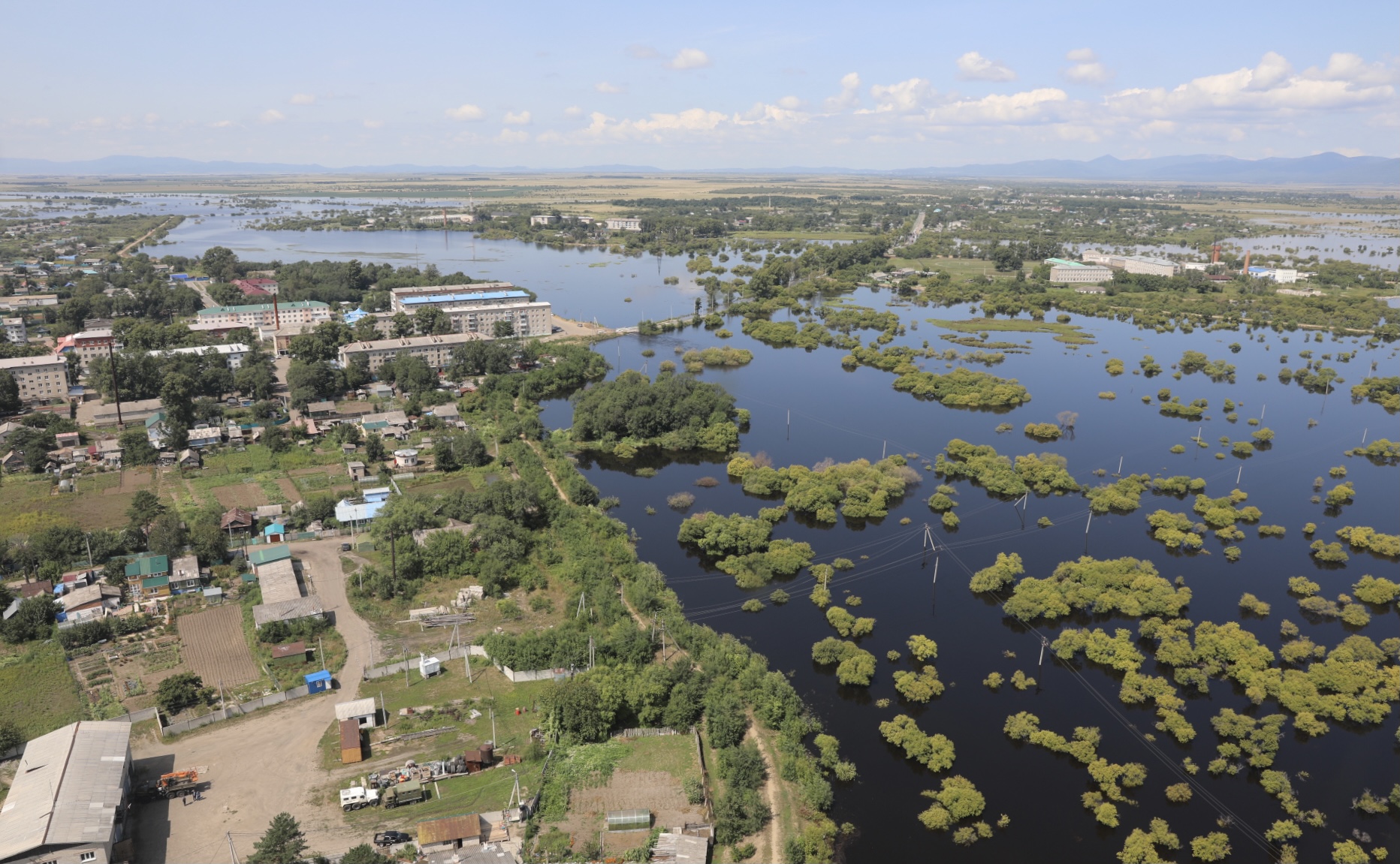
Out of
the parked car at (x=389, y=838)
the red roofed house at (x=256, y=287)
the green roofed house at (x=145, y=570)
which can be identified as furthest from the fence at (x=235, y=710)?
Answer: the red roofed house at (x=256, y=287)

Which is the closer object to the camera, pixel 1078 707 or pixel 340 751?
pixel 340 751

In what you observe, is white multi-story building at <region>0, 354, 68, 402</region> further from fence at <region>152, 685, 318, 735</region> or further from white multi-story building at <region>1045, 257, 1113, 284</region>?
white multi-story building at <region>1045, 257, 1113, 284</region>

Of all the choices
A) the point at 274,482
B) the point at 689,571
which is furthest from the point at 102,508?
the point at 689,571

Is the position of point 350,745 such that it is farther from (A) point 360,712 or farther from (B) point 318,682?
(B) point 318,682

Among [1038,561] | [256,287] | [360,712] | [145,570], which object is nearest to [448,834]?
[360,712]

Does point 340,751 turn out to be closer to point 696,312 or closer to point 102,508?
point 102,508

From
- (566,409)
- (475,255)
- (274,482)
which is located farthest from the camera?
(475,255)
